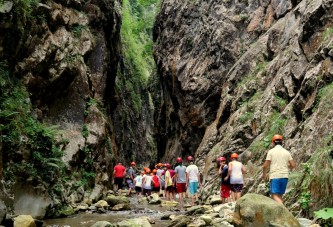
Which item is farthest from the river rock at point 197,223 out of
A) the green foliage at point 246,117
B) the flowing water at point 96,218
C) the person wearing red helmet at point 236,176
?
the green foliage at point 246,117

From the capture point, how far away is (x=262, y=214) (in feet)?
24.3

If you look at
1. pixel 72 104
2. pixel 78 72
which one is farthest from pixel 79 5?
pixel 72 104

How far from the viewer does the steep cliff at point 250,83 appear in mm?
11669

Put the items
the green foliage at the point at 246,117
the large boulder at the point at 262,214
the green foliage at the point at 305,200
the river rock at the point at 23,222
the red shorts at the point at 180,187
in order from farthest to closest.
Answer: the green foliage at the point at 246,117 → the red shorts at the point at 180,187 → the river rock at the point at 23,222 → the green foliage at the point at 305,200 → the large boulder at the point at 262,214

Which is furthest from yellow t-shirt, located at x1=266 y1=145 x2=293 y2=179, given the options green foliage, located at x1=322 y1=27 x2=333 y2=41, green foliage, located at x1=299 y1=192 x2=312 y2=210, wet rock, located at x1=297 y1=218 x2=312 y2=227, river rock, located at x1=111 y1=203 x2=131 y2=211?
river rock, located at x1=111 y1=203 x2=131 y2=211

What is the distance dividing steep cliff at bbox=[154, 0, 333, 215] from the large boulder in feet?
3.83

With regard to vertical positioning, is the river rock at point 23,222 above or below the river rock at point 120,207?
Answer: above

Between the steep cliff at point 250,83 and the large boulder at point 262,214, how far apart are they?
117 cm

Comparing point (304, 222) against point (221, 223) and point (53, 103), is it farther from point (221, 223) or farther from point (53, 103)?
point (53, 103)

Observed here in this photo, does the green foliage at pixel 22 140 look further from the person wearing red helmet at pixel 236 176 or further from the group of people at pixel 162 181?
the person wearing red helmet at pixel 236 176

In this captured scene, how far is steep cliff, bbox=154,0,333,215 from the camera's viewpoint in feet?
38.3

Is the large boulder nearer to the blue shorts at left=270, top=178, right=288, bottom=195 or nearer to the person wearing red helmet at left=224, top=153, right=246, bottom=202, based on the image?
the blue shorts at left=270, top=178, right=288, bottom=195

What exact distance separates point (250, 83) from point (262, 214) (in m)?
14.7

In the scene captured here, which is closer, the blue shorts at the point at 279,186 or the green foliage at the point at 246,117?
the blue shorts at the point at 279,186
